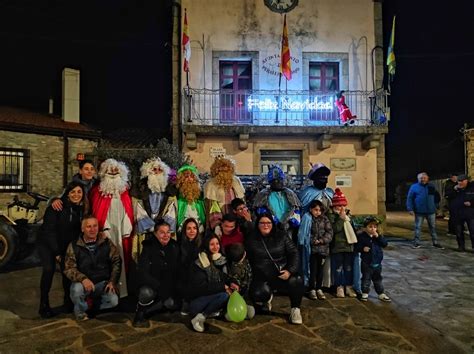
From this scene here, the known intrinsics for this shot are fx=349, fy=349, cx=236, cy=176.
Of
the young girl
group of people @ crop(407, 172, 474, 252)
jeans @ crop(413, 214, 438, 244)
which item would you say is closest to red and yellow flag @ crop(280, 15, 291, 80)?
group of people @ crop(407, 172, 474, 252)

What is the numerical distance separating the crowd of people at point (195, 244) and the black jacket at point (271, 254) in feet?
0.04

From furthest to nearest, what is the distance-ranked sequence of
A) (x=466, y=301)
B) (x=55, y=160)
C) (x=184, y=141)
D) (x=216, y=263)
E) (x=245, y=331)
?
1. (x=55, y=160)
2. (x=184, y=141)
3. (x=466, y=301)
4. (x=216, y=263)
5. (x=245, y=331)

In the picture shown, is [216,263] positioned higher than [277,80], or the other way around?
[277,80]

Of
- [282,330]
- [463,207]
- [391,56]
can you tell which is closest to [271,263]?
[282,330]

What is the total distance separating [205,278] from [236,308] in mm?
473

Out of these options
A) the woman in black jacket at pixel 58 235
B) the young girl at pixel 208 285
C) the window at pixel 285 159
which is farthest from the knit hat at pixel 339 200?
the window at pixel 285 159

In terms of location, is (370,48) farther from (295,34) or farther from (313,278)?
(313,278)

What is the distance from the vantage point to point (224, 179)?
194 inches

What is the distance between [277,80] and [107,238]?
837cm

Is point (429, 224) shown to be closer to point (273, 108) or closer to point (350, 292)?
point (350, 292)

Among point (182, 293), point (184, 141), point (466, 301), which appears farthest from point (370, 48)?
point (182, 293)

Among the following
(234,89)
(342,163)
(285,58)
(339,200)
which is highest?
(285,58)

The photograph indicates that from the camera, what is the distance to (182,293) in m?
4.16

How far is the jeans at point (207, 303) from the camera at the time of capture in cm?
385
